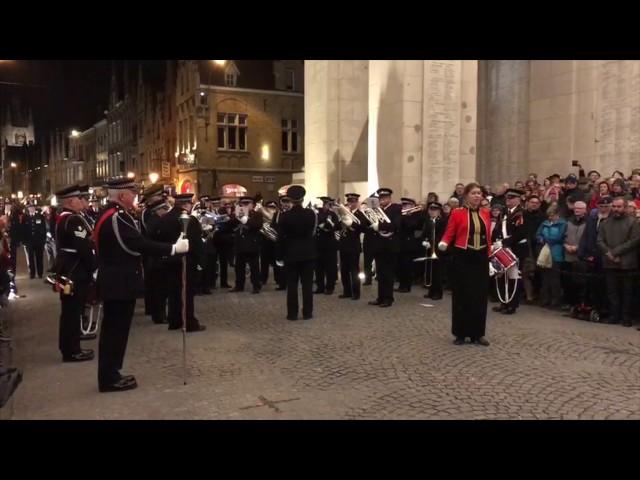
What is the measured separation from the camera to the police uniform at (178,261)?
9.12 m

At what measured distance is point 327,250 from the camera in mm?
13000

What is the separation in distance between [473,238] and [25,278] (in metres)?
14.6

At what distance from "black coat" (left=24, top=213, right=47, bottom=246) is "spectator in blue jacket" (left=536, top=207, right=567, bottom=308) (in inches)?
557

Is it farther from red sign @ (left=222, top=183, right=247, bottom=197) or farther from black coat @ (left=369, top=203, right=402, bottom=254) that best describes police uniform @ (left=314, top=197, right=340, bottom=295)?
red sign @ (left=222, top=183, right=247, bottom=197)

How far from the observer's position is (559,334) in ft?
28.7

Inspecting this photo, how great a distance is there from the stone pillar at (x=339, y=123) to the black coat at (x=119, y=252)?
581 inches

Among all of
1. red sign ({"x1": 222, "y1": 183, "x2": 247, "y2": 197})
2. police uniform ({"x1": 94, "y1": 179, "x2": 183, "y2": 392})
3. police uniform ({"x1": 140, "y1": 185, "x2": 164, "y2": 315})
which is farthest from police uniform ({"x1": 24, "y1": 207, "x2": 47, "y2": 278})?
red sign ({"x1": 222, "y1": 183, "x2": 247, "y2": 197})

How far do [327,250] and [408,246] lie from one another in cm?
196

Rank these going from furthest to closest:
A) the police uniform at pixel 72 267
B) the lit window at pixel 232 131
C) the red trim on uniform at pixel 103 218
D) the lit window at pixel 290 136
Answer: the lit window at pixel 290 136 < the lit window at pixel 232 131 < the police uniform at pixel 72 267 < the red trim on uniform at pixel 103 218

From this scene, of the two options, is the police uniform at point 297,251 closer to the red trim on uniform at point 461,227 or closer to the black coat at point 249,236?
the red trim on uniform at point 461,227

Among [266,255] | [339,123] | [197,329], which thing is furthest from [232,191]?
[197,329]

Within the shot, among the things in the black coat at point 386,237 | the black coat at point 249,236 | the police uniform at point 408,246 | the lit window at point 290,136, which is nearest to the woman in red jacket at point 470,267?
the black coat at point 386,237

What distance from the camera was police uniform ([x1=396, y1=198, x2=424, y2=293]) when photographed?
13289mm

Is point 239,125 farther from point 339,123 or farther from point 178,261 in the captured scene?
point 178,261
